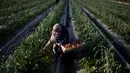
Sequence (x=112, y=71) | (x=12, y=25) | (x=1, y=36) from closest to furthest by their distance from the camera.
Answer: (x=112, y=71)
(x=1, y=36)
(x=12, y=25)

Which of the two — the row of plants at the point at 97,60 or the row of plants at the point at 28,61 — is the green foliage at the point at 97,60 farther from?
the row of plants at the point at 28,61

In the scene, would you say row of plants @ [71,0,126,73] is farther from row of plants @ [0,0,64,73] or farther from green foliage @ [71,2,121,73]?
row of plants @ [0,0,64,73]

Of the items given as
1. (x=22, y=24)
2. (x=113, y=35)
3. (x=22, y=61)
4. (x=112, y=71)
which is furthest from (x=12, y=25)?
(x=112, y=71)

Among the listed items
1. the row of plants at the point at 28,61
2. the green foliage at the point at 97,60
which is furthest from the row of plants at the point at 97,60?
the row of plants at the point at 28,61

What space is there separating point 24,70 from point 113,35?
20.6 feet

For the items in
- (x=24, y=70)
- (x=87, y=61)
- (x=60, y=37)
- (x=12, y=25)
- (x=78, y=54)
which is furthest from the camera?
(x=12, y=25)

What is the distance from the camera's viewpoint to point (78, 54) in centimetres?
862

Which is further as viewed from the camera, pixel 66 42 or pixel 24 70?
pixel 66 42

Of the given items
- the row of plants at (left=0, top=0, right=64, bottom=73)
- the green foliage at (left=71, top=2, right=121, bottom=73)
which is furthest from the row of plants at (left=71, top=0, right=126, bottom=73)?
the row of plants at (left=0, top=0, right=64, bottom=73)

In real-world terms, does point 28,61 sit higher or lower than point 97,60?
higher

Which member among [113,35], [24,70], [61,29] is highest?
[61,29]

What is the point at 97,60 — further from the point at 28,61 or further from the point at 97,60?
the point at 28,61

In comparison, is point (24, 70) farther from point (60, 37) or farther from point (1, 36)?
point (1, 36)

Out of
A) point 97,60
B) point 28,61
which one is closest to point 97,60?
point 97,60
